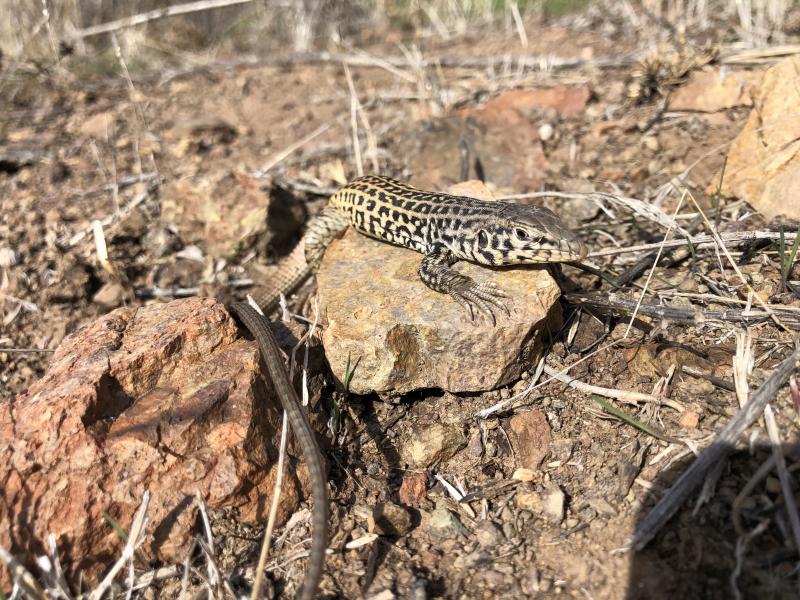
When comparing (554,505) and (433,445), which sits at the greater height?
(433,445)

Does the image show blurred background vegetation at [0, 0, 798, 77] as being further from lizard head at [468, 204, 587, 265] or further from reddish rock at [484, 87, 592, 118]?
lizard head at [468, 204, 587, 265]

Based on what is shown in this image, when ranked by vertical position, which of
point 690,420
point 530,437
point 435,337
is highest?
point 435,337

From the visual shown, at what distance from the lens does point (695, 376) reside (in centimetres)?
347

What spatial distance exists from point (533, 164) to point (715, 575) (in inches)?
153

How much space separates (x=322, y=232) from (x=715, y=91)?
12.3ft

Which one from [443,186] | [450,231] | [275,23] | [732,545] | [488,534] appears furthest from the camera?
[275,23]

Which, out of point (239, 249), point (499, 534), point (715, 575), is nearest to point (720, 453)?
point (715, 575)

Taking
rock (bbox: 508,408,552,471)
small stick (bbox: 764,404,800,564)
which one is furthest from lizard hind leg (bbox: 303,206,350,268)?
small stick (bbox: 764,404,800,564)

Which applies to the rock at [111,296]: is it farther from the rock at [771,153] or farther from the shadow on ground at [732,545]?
the rock at [771,153]

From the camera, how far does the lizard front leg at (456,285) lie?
12.1 feet

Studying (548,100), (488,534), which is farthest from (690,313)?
(548,100)

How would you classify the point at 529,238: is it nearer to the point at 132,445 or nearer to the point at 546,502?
the point at 546,502

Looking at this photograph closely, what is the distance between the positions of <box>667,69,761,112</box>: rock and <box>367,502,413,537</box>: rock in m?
4.63

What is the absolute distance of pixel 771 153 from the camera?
4.60 metres
